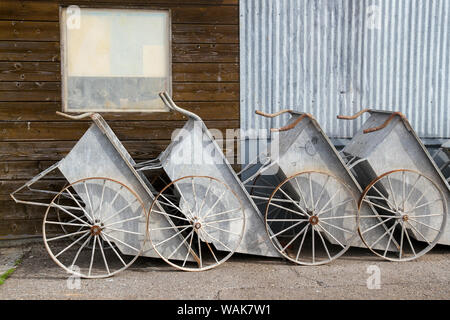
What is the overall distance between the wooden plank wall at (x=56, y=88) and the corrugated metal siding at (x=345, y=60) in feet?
Result: 0.98

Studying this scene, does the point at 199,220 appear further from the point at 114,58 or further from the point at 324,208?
the point at 114,58

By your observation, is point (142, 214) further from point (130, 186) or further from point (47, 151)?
point (47, 151)

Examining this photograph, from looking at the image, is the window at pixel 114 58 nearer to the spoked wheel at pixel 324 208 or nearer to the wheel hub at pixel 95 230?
the wheel hub at pixel 95 230

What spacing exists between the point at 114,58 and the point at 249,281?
125 inches

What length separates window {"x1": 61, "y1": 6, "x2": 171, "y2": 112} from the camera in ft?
21.7

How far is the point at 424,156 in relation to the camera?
5922 mm

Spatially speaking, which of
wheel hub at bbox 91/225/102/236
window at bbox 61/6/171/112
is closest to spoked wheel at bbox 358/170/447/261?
wheel hub at bbox 91/225/102/236

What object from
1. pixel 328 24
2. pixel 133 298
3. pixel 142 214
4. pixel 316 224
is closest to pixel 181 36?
pixel 328 24

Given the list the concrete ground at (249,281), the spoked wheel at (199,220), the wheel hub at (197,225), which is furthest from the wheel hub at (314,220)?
the wheel hub at (197,225)

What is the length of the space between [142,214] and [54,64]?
90.9 inches

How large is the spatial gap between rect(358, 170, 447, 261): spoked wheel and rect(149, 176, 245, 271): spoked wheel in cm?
138

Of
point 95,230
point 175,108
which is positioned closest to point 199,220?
point 95,230

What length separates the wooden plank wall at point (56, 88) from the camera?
6512mm

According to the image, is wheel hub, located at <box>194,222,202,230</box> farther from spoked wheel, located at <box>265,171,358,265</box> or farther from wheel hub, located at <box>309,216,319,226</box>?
wheel hub, located at <box>309,216,319,226</box>
